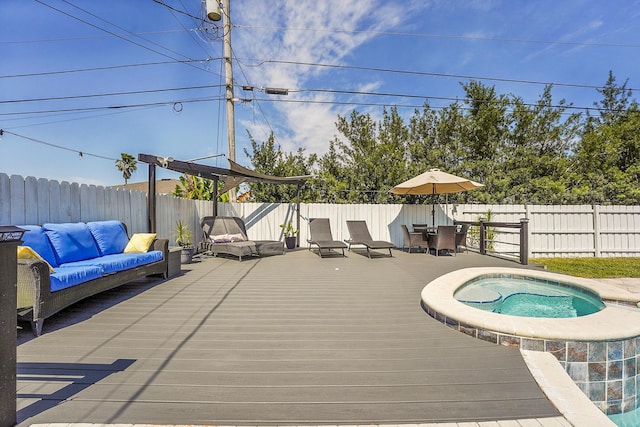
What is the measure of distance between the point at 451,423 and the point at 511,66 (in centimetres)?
1335

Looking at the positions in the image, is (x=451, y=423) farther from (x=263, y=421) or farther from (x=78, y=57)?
(x=78, y=57)

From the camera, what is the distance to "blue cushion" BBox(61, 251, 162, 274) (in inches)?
142

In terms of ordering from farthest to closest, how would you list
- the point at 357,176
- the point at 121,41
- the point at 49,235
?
the point at 357,176, the point at 121,41, the point at 49,235

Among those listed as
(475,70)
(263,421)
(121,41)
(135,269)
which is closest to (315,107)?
(475,70)

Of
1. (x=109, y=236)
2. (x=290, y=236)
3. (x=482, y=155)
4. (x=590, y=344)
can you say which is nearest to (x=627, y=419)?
(x=590, y=344)

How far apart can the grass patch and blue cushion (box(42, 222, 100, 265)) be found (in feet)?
32.1

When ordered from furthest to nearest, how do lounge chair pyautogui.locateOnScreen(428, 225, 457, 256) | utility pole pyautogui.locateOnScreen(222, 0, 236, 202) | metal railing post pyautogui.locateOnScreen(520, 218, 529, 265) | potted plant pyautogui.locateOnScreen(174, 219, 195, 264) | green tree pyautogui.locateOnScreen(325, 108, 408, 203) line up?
green tree pyautogui.locateOnScreen(325, 108, 408, 203)
utility pole pyautogui.locateOnScreen(222, 0, 236, 202)
lounge chair pyautogui.locateOnScreen(428, 225, 457, 256)
potted plant pyautogui.locateOnScreen(174, 219, 195, 264)
metal railing post pyautogui.locateOnScreen(520, 218, 529, 265)

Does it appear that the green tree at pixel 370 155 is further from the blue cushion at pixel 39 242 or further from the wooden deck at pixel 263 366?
the blue cushion at pixel 39 242

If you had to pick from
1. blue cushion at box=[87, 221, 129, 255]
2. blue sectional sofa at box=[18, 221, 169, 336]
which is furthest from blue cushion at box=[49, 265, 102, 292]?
blue cushion at box=[87, 221, 129, 255]

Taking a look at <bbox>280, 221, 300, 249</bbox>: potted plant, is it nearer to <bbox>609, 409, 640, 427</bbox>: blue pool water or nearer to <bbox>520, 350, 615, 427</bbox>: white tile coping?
<bbox>520, 350, 615, 427</bbox>: white tile coping

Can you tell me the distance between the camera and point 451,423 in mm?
1532

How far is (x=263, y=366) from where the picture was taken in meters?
2.10

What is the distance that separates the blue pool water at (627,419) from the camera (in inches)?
91.2

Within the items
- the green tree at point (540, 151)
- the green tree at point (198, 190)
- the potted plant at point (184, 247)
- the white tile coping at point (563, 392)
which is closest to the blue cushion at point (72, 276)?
the potted plant at point (184, 247)
